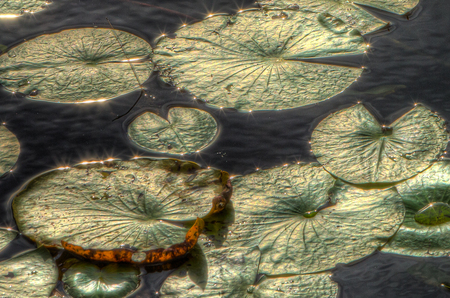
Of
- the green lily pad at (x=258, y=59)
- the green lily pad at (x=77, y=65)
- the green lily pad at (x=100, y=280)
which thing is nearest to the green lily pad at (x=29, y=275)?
the green lily pad at (x=100, y=280)

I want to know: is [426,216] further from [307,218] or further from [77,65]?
[77,65]

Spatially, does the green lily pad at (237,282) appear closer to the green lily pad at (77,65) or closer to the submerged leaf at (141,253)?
the submerged leaf at (141,253)

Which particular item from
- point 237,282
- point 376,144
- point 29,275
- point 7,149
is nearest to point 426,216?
point 376,144

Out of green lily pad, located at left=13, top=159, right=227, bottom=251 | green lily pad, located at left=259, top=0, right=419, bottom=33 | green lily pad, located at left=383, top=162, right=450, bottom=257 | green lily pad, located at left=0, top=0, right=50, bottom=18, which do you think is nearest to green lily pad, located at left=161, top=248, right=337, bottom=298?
green lily pad, located at left=13, top=159, right=227, bottom=251

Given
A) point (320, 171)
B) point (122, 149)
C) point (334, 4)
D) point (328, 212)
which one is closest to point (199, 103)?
point (122, 149)

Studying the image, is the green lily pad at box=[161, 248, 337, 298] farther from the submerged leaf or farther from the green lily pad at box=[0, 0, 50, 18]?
the green lily pad at box=[0, 0, 50, 18]

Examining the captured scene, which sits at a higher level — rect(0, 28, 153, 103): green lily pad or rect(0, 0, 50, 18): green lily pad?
rect(0, 0, 50, 18): green lily pad
